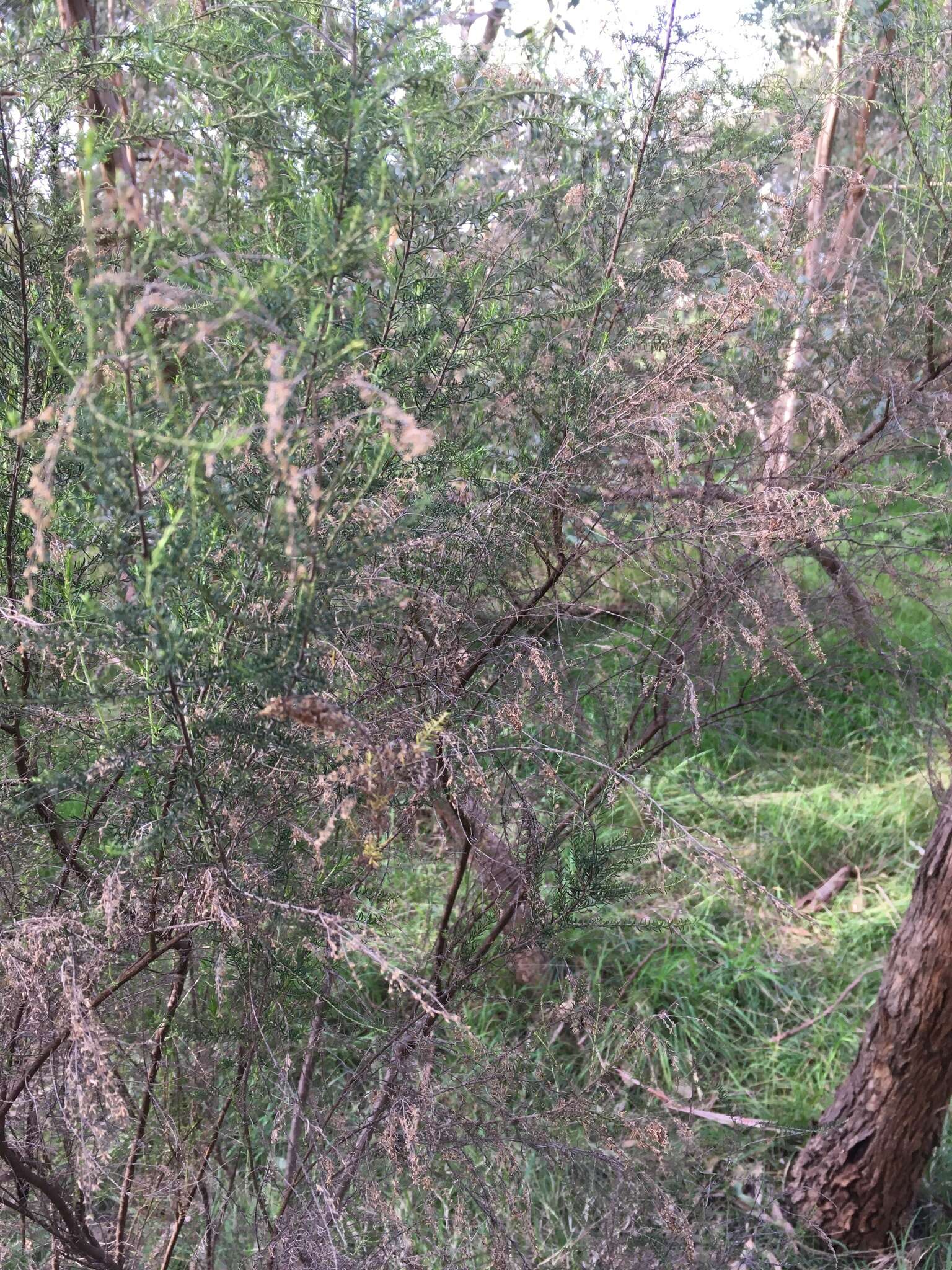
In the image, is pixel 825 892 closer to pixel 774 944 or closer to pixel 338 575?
pixel 774 944

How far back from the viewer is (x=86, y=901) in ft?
4.69

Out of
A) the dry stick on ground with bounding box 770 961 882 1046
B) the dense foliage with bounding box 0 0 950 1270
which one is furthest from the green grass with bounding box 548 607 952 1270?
the dense foliage with bounding box 0 0 950 1270

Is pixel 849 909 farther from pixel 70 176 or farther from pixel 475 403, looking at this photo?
pixel 70 176

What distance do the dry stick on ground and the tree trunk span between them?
523 mm

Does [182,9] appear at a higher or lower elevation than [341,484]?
higher

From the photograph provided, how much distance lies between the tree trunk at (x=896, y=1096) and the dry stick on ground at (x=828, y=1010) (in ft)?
1.72

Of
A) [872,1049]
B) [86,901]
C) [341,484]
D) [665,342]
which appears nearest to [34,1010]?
[86,901]

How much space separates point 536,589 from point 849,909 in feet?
8.49

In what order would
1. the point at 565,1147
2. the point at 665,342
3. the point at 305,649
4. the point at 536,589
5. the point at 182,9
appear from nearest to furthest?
the point at 305,649 → the point at 182,9 → the point at 565,1147 → the point at 665,342 → the point at 536,589

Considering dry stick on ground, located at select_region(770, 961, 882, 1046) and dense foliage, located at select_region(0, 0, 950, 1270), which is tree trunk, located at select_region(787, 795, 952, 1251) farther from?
dense foliage, located at select_region(0, 0, 950, 1270)

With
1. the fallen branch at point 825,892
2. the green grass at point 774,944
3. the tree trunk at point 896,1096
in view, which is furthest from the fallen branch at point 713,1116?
the fallen branch at point 825,892

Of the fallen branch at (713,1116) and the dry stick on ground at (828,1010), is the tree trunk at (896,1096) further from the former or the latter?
the dry stick on ground at (828,1010)

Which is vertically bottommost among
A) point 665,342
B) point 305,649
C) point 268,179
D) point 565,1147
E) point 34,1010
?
point 565,1147

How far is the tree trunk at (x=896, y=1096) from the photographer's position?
9.04ft
